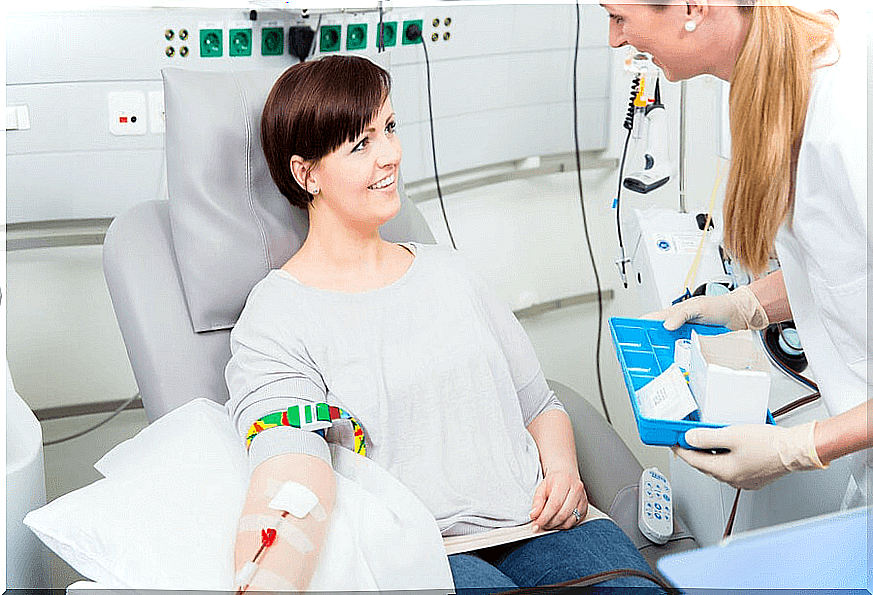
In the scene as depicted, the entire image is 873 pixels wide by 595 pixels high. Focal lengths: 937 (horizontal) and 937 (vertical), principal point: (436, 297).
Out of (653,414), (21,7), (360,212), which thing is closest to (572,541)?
(653,414)

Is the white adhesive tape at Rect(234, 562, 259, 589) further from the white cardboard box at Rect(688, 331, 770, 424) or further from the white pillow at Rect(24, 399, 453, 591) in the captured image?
the white cardboard box at Rect(688, 331, 770, 424)

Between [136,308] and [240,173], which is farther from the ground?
[240,173]

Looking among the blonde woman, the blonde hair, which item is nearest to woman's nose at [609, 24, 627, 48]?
the blonde woman

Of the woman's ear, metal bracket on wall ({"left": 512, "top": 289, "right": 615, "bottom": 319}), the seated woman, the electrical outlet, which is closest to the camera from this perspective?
the seated woman

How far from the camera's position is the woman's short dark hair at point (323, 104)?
1.34 m

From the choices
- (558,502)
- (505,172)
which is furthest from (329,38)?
(558,502)

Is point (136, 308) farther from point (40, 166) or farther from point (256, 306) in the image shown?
point (40, 166)

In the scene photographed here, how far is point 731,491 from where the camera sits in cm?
141

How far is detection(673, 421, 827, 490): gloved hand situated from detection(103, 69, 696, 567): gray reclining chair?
0.25 metres

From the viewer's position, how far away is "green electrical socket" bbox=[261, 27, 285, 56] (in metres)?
1.95

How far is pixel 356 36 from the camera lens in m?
2.03

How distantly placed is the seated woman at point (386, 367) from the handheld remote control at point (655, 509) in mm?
101

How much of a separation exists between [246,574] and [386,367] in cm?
38

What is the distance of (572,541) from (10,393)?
2.71 ft
